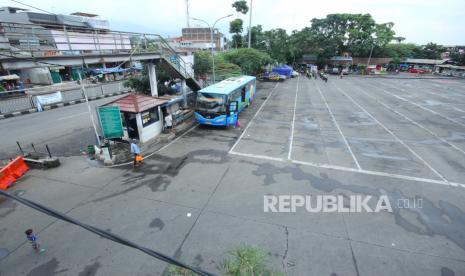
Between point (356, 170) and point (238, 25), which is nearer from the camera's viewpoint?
point (356, 170)

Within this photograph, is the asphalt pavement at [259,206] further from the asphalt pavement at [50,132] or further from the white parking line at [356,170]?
the asphalt pavement at [50,132]

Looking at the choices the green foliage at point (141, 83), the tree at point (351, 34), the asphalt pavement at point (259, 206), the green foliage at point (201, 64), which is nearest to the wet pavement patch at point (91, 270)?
the asphalt pavement at point (259, 206)

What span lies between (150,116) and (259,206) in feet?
30.5

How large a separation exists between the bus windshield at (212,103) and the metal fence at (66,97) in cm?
1752

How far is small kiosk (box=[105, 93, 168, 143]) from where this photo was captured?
12.8m

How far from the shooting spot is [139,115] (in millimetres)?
12898

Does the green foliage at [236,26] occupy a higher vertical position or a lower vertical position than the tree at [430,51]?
higher

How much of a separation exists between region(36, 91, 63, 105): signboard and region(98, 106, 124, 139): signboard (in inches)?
596

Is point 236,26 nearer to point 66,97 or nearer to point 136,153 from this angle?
point 66,97

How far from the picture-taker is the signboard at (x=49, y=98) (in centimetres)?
2144

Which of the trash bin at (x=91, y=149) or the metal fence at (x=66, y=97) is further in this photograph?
the metal fence at (x=66, y=97)

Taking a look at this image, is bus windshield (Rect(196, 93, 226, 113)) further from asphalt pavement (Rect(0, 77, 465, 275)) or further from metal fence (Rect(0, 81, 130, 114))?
metal fence (Rect(0, 81, 130, 114))

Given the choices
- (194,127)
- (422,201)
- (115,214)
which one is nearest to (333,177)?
(422,201)

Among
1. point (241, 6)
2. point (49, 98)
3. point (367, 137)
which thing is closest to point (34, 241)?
point (367, 137)
